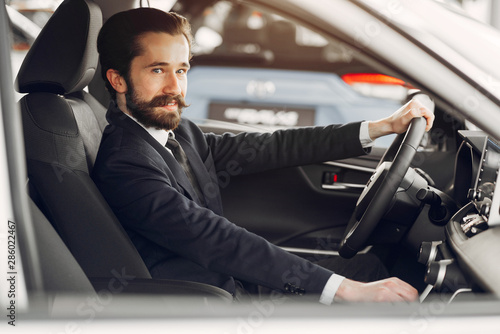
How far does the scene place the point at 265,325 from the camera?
99 centimetres

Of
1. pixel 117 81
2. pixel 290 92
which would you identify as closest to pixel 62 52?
pixel 117 81

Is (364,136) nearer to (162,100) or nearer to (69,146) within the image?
(162,100)

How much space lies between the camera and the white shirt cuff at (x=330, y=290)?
49.6 inches

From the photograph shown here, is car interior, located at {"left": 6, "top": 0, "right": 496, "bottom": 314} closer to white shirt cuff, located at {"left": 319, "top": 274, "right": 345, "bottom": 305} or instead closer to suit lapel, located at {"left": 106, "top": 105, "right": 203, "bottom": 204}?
suit lapel, located at {"left": 106, "top": 105, "right": 203, "bottom": 204}

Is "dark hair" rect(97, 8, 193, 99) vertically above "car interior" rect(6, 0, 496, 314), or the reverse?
"dark hair" rect(97, 8, 193, 99)

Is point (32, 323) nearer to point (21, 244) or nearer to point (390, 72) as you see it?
point (21, 244)

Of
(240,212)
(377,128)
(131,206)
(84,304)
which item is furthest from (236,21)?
(84,304)

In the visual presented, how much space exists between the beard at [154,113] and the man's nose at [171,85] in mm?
12

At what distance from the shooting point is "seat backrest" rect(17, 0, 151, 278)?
4.67ft

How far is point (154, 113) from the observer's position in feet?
5.52

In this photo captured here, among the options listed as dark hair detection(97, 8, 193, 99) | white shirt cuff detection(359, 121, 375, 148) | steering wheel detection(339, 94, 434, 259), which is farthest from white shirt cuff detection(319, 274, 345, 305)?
dark hair detection(97, 8, 193, 99)

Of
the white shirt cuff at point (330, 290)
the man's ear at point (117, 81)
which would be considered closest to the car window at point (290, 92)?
the man's ear at point (117, 81)

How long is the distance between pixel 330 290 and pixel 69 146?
28.5 inches

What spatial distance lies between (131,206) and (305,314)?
0.63 metres
